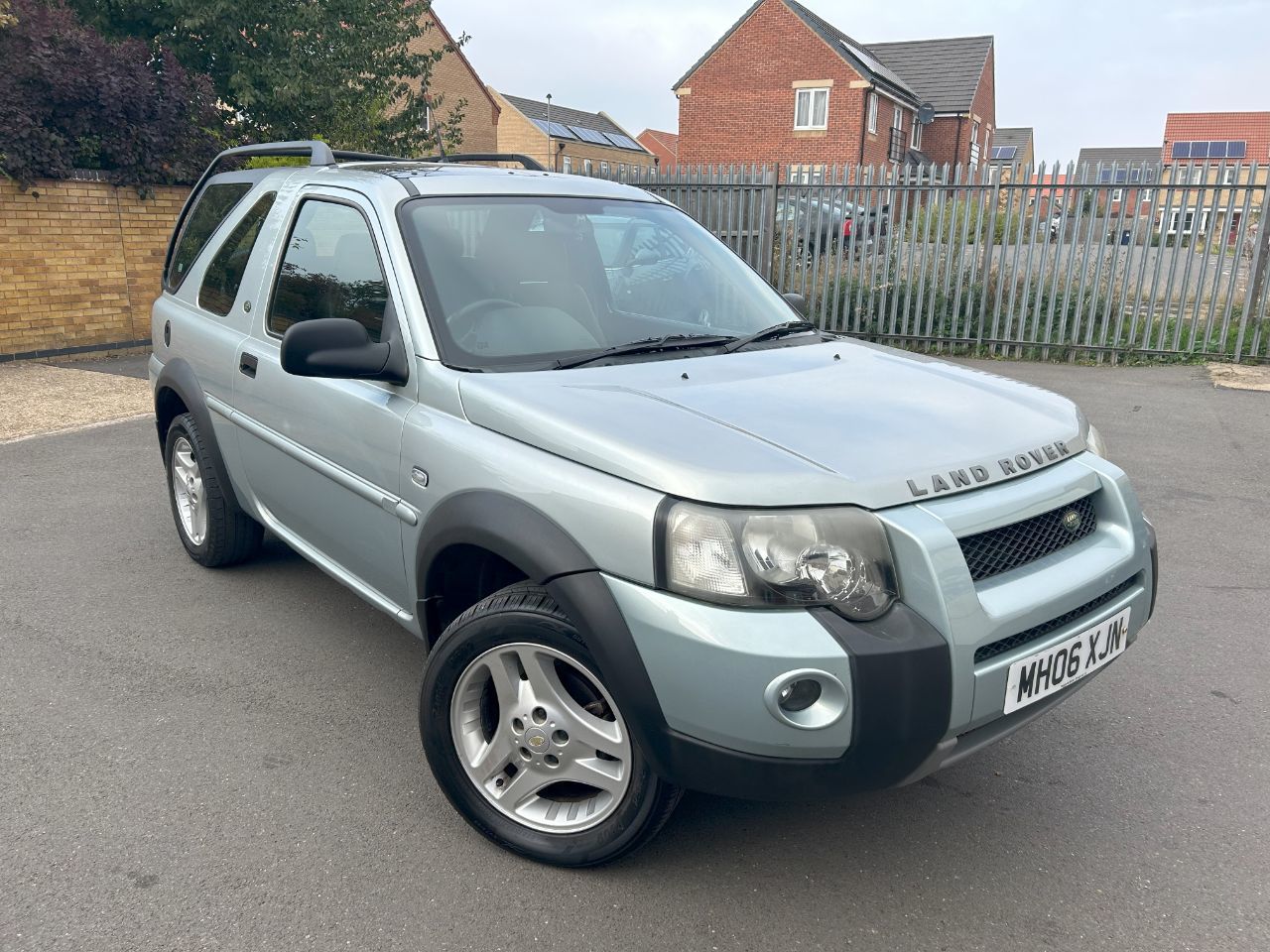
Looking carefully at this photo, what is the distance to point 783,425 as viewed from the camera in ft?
8.14

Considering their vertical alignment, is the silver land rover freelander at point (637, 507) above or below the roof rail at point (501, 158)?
below

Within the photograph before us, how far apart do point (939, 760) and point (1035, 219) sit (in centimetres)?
1011

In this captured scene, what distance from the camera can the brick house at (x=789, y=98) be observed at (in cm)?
3528

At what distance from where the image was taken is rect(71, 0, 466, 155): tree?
14.7 metres

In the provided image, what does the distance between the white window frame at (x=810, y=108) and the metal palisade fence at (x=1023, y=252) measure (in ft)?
83.4

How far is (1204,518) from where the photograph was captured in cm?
570

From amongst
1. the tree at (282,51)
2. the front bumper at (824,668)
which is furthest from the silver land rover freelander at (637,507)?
the tree at (282,51)

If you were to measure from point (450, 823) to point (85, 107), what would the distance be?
10579mm

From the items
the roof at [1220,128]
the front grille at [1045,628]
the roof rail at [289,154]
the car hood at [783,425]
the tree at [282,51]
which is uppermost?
the roof at [1220,128]

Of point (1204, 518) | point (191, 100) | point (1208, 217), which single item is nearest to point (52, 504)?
point (1204, 518)

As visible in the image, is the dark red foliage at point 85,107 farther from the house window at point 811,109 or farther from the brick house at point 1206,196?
the house window at point 811,109

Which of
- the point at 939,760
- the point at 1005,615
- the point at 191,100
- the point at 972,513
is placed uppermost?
the point at 191,100

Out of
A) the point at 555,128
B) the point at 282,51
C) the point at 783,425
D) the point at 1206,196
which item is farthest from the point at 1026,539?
the point at 555,128

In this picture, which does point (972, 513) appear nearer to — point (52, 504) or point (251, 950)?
point (251, 950)
